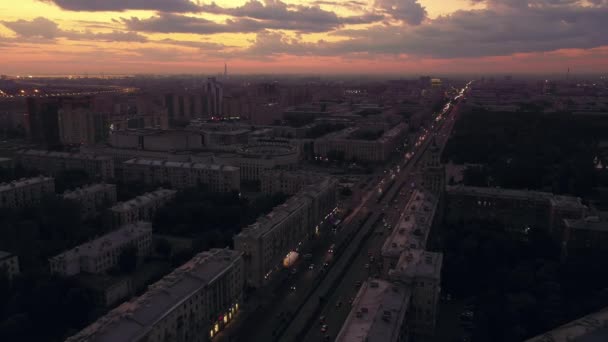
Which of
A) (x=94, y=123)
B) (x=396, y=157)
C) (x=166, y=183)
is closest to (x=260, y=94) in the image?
(x=94, y=123)

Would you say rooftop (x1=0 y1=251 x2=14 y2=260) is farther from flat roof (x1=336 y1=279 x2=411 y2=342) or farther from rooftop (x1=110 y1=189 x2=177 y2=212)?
flat roof (x1=336 y1=279 x2=411 y2=342)

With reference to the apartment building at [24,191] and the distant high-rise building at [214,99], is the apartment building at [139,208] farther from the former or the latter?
the distant high-rise building at [214,99]

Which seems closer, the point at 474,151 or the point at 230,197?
the point at 230,197

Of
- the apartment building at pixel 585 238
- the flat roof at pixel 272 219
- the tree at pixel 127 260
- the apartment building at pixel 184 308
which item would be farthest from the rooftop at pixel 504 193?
the tree at pixel 127 260

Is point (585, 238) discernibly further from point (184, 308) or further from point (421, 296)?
point (184, 308)

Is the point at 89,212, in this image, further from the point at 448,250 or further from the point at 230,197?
the point at 448,250

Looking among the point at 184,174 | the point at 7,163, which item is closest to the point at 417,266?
the point at 184,174
